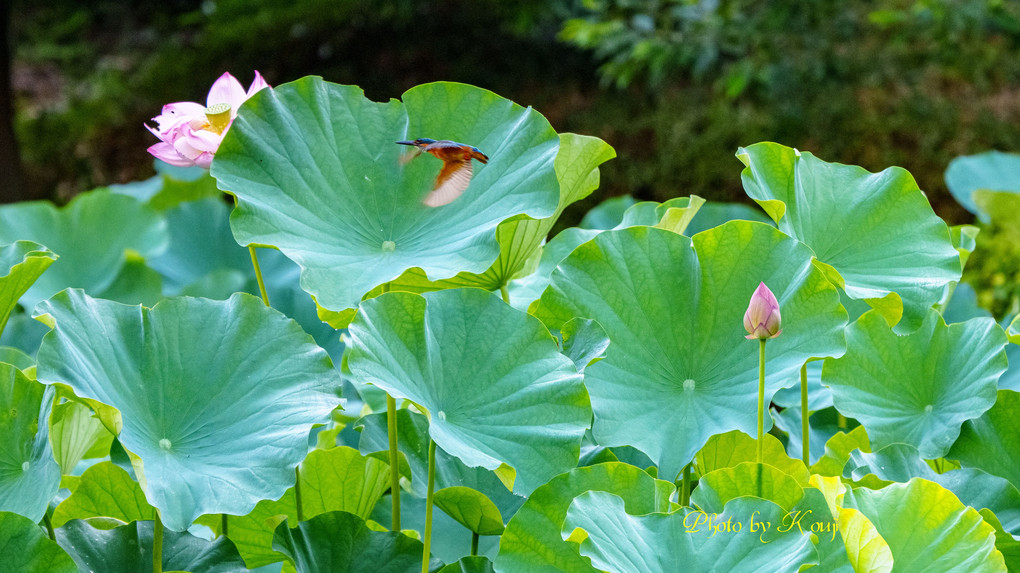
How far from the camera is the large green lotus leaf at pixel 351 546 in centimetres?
58

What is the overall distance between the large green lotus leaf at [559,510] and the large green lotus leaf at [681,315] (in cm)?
5

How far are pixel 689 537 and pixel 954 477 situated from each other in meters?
0.23

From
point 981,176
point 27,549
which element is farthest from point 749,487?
point 981,176

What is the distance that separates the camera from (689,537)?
498mm

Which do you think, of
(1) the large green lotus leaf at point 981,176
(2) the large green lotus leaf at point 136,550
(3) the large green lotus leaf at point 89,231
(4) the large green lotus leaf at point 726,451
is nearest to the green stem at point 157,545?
(2) the large green lotus leaf at point 136,550

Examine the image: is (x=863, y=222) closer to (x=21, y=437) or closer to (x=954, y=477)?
(x=954, y=477)

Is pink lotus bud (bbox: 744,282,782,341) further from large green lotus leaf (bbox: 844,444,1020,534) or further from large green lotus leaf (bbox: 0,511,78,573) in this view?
Result: large green lotus leaf (bbox: 0,511,78,573)

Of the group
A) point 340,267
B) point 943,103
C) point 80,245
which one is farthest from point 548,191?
point 943,103

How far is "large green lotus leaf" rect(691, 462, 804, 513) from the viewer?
536 mm

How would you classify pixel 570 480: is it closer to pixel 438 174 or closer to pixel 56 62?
pixel 438 174

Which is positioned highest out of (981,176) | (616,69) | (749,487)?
(749,487)

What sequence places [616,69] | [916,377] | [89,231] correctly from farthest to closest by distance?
[616,69] < [89,231] < [916,377]

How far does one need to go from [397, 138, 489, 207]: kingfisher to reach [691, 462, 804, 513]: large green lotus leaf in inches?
10.3

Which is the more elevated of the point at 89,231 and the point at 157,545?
the point at 157,545
